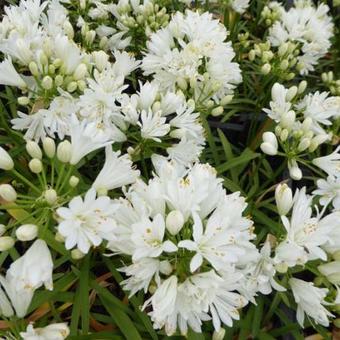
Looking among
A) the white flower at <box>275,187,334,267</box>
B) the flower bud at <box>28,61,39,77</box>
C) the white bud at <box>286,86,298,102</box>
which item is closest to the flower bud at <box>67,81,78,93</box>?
the flower bud at <box>28,61,39,77</box>

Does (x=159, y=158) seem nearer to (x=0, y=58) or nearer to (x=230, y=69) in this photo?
(x=230, y=69)

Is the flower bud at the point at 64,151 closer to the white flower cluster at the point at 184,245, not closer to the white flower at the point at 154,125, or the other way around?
the white flower cluster at the point at 184,245

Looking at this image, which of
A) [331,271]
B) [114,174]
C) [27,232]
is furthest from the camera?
[331,271]

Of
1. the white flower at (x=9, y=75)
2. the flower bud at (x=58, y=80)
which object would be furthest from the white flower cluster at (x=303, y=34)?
the white flower at (x=9, y=75)

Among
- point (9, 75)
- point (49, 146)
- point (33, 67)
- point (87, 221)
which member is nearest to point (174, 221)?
point (87, 221)

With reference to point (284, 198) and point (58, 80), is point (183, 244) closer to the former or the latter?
point (284, 198)

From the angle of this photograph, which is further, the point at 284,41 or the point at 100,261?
the point at 284,41

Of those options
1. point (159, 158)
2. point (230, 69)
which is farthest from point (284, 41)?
point (159, 158)
